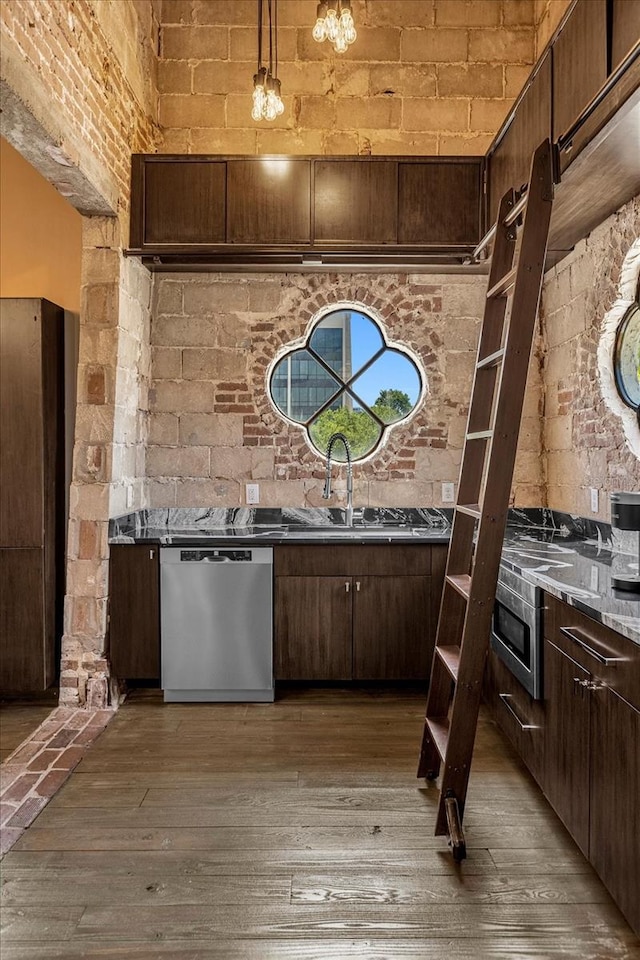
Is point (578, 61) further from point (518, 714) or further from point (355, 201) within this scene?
point (518, 714)

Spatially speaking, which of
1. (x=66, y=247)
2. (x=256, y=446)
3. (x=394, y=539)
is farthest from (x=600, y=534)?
(x=66, y=247)

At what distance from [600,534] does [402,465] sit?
1.38 m

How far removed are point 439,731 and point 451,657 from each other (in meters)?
0.32

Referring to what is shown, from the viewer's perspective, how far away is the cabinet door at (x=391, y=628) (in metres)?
3.95

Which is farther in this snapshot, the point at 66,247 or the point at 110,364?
the point at 66,247

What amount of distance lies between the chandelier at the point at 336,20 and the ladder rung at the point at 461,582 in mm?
2394

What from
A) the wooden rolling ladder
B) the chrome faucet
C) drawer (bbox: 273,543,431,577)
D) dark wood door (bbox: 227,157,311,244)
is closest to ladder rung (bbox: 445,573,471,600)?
the wooden rolling ladder

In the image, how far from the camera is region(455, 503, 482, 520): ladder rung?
99.4 inches

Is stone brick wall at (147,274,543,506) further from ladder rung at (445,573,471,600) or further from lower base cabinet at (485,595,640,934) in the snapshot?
lower base cabinet at (485,595,640,934)

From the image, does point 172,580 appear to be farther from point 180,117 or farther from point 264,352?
point 180,117

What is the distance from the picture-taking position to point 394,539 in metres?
3.93

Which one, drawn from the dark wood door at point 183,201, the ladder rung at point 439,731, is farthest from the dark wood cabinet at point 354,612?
the dark wood door at point 183,201

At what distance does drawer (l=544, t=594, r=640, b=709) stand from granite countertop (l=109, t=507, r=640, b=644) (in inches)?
1.7

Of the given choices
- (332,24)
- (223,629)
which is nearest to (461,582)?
(223,629)
